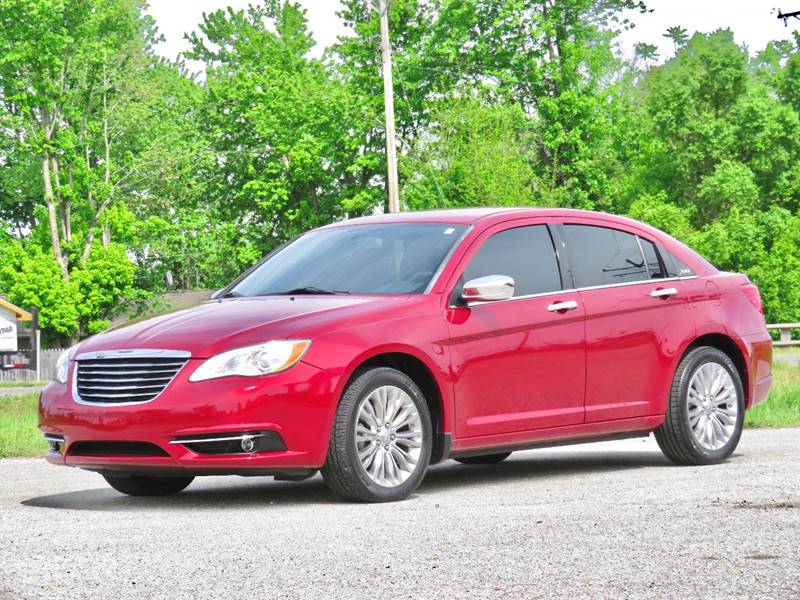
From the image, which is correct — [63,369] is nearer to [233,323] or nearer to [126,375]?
[126,375]

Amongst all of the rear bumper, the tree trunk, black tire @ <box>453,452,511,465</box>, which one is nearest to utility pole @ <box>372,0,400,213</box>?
black tire @ <box>453,452,511,465</box>

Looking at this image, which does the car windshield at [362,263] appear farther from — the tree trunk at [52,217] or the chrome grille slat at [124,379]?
the tree trunk at [52,217]

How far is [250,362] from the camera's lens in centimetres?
737

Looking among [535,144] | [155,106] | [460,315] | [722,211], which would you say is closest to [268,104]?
[155,106]

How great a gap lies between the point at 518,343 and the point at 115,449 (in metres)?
2.52

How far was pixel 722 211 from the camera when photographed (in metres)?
57.3

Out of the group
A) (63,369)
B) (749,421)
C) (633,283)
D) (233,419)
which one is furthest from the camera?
(749,421)

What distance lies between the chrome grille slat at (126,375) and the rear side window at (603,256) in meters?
2.96

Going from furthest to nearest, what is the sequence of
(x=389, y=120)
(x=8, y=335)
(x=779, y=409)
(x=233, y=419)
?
(x=8, y=335), (x=389, y=120), (x=779, y=409), (x=233, y=419)

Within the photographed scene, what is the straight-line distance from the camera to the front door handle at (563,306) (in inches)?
344

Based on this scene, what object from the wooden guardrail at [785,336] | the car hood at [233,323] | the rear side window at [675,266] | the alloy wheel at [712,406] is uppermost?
the rear side window at [675,266]

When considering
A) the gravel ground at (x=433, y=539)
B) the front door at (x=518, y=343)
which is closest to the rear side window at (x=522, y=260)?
the front door at (x=518, y=343)

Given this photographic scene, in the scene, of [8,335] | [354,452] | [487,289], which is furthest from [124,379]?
[8,335]

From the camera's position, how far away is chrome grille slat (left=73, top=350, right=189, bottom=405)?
7445 millimetres
